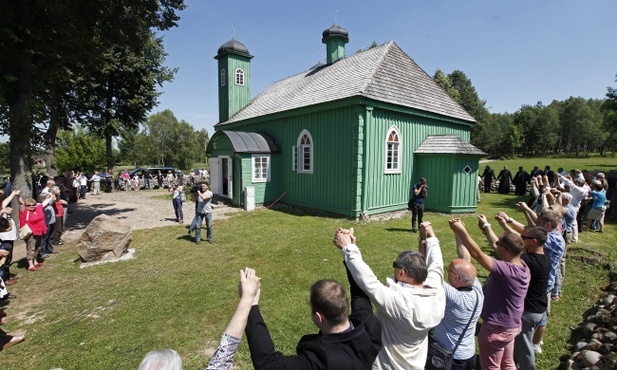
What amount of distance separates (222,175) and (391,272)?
1285 cm

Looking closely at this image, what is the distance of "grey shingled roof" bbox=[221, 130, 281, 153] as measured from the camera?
15.0 m

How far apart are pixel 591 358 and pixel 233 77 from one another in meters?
21.7

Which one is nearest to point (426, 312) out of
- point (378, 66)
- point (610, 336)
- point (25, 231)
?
point (610, 336)

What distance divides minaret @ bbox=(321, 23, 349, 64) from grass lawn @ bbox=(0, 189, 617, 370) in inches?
471

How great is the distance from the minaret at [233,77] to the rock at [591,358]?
68.8 feet

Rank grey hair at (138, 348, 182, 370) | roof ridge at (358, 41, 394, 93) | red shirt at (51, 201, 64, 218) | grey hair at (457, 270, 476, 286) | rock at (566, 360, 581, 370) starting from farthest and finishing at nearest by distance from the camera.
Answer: roof ridge at (358, 41, 394, 93) → red shirt at (51, 201, 64, 218) → rock at (566, 360, 581, 370) → grey hair at (457, 270, 476, 286) → grey hair at (138, 348, 182, 370)

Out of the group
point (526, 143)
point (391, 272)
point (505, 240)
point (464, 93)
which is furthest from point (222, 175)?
point (526, 143)

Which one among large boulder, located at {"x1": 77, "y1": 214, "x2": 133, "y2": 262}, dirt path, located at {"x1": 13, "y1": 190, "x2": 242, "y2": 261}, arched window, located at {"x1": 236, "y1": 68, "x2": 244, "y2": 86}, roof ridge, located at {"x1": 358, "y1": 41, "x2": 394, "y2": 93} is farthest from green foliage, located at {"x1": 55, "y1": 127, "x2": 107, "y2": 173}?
roof ridge, located at {"x1": 358, "y1": 41, "x2": 394, "y2": 93}

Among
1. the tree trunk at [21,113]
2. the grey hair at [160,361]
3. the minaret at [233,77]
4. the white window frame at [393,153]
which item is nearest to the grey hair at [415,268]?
the grey hair at [160,361]

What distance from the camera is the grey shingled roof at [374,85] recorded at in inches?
500

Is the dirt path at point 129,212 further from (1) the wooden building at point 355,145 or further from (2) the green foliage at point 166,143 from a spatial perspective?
(2) the green foliage at point 166,143

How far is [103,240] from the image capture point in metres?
7.98

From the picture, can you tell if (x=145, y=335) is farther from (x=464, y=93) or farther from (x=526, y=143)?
(x=526, y=143)

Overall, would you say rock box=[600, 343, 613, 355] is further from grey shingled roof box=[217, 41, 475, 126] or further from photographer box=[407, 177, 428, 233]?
grey shingled roof box=[217, 41, 475, 126]
